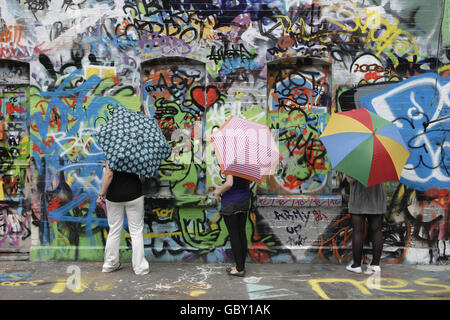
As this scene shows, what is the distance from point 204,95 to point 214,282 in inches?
104

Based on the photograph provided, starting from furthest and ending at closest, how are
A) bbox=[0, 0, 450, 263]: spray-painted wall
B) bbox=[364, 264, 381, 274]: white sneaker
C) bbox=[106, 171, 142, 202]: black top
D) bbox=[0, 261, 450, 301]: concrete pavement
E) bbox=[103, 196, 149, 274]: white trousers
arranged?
1. bbox=[0, 0, 450, 263]: spray-painted wall
2. bbox=[364, 264, 381, 274]: white sneaker
3. bbox=[103, 196, 149, 274]: white trousers
4. bbox=[106, 171, 142, 202]: black top
5. bbox=[0, 261, 450, 301]: concrete pavement

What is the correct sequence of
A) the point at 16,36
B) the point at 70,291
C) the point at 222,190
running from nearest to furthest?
the point at 70,291 → the point at 222,190 → the point at 16,36

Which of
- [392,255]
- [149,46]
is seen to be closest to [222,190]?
[149,46]

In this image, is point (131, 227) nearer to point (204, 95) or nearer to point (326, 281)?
point (204, 95)

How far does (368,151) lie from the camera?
15.2 feet

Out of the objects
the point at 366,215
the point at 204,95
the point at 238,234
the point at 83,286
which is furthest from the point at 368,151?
the point at 83,286

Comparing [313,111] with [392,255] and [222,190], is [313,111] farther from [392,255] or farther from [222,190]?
[392,255]

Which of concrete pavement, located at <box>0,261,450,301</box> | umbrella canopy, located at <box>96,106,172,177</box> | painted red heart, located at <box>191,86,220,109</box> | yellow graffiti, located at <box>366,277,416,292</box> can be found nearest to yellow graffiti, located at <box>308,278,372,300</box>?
concrete pavement, located at <box>0,261,450,301</box>

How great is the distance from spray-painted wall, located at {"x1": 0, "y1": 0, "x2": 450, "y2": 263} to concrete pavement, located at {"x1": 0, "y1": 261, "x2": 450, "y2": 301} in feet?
0.92

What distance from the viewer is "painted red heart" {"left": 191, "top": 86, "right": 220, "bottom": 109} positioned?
5.83 meters

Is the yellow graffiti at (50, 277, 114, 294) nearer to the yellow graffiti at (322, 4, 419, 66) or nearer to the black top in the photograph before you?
the black top

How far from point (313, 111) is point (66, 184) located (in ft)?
12.5

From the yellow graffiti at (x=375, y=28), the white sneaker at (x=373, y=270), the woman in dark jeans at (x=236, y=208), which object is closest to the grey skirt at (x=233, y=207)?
the woman in dark jeans at (x=236, y=208)

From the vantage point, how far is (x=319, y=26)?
5.80 m
